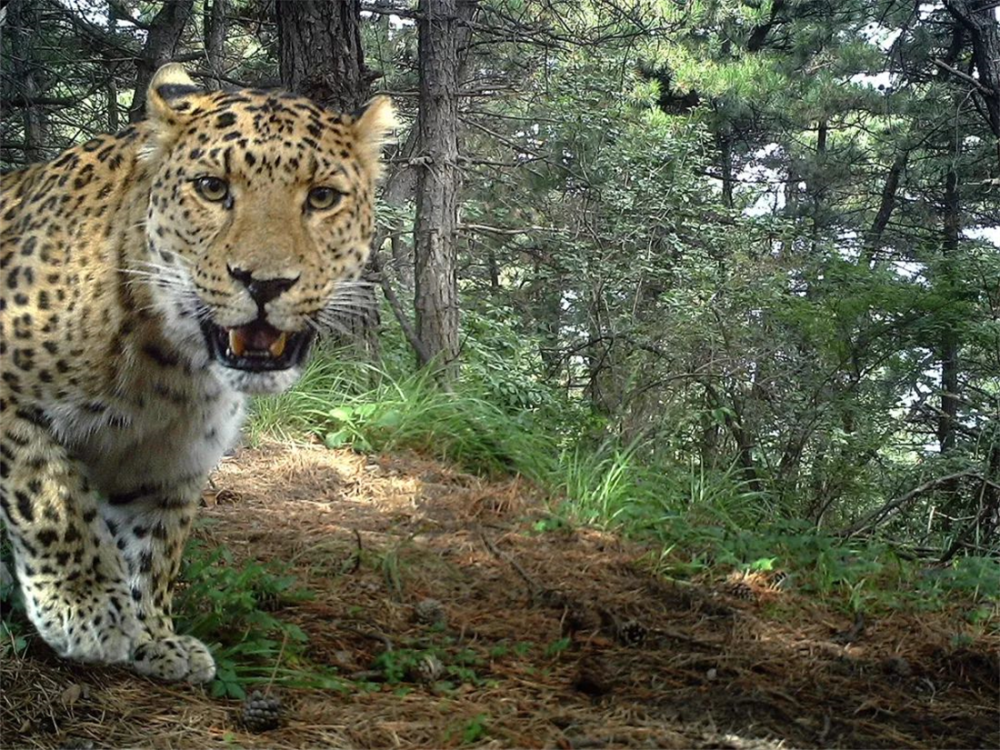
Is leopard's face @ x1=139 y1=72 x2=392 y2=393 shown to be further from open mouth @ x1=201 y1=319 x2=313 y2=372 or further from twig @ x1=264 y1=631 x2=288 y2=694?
twig @ x1=264 y1=631 x2=288 y2=694

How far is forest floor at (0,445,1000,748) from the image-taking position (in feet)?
9.25

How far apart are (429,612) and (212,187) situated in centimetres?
174

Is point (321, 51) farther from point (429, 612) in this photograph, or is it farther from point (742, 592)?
point (742, 592)

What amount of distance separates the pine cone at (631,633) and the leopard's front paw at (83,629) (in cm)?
165

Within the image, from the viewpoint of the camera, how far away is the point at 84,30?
28.7 ft

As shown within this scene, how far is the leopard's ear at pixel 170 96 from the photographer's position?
311 centimetres

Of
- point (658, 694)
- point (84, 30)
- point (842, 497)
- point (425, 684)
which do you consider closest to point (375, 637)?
point (425, 684)

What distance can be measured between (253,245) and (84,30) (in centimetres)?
707

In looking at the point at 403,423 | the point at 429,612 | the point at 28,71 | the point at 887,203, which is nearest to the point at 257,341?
the point at 429,612

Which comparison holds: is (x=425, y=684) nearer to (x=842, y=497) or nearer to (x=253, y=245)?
(x=253, y=245)

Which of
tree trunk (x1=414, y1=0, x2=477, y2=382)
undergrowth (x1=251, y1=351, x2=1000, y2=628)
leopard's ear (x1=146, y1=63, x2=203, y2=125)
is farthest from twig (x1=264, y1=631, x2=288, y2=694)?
tree trunk (x1=414, y1=0, x2=477, y2=382)

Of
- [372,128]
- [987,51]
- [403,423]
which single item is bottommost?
[403,423]

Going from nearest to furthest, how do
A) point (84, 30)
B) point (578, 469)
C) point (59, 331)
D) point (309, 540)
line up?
point (59, 331) → point (309, 540) → point (578, 469) → point (84, 30)

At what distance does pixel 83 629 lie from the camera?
2.98 meters
